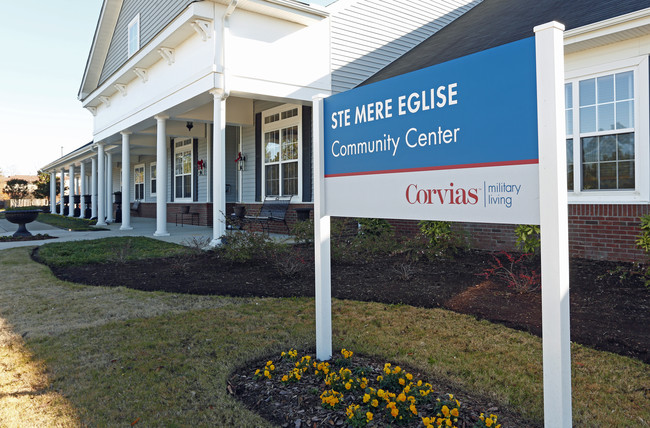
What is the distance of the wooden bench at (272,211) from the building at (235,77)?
10.3 inches

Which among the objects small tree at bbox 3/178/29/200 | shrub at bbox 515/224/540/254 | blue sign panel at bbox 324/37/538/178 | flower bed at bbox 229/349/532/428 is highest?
small tree at bbox 3/178/29/200

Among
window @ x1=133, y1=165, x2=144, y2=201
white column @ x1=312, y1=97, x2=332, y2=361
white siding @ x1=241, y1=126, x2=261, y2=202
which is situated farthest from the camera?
window @ x1=133, y1=165, x2=144, y2=201

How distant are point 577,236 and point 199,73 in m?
7.57

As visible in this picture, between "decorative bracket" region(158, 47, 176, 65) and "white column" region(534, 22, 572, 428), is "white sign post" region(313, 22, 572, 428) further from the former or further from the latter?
"decorative bracket" region(158, 47, 176, 65)

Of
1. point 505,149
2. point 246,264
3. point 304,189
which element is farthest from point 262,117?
point 505,149

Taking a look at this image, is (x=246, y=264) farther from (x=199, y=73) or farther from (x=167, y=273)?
(x=199, y=73)

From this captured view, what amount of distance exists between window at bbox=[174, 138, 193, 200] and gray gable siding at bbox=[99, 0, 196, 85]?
3.59 m

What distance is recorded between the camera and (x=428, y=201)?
2328mm

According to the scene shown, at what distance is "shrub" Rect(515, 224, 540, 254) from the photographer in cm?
597

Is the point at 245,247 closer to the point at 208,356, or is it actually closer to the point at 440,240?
the point at 440,240

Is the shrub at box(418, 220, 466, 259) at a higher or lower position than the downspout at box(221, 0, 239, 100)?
lower

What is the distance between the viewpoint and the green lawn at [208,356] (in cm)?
242

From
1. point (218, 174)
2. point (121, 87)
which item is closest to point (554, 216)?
point (218, 174)

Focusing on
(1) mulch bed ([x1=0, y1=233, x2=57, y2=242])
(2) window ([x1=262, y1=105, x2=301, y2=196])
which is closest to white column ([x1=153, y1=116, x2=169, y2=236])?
(2) window ([x1=262, y1=105, x2=301, y2=196])
